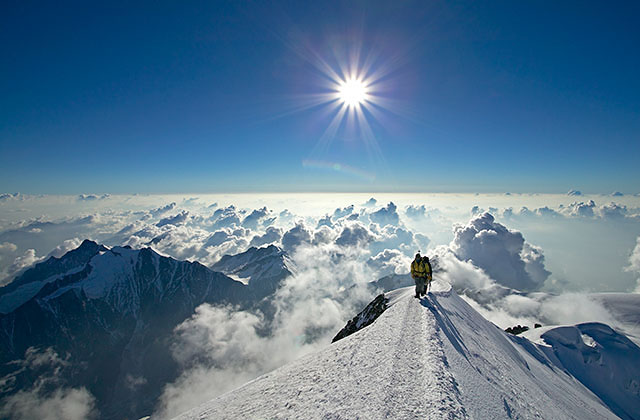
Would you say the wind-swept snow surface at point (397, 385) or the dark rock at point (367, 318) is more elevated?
the wind-swept snow surface at point (397, 385)

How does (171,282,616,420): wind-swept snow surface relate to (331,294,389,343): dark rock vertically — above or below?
above

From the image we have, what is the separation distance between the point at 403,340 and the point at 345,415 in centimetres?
499

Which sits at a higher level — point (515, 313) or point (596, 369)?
point (596, 369)

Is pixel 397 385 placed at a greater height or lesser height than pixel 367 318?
greater

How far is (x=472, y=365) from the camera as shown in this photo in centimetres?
1011

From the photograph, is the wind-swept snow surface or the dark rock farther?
the dark rock

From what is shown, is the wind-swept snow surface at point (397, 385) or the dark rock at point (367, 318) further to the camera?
the dark rock at point (367, 318)

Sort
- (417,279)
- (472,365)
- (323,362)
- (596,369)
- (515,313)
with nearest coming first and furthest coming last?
(472,365) < (323,362) < (417,279) < (596,369) < (515,313)

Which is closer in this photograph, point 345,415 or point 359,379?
point 345,415

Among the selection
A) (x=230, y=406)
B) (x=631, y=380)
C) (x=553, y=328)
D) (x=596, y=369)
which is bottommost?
(x=631, y=380)

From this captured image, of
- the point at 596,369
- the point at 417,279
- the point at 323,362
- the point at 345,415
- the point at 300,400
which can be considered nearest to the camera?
the point at 345,415

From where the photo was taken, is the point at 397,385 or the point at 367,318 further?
the point at 367,318

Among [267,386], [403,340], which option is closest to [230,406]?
[267,386]

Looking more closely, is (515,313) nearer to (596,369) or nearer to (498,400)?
(596,369)
